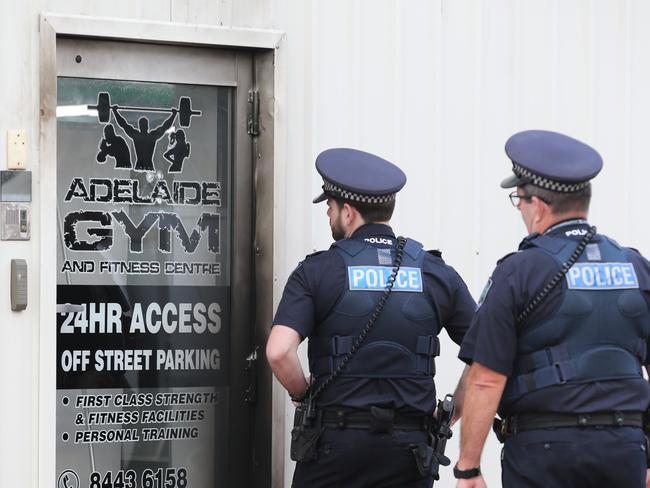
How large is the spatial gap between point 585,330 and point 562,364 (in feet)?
0.46

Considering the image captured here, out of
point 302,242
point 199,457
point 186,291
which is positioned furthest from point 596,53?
point 199,457

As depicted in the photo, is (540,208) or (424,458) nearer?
(540,208)

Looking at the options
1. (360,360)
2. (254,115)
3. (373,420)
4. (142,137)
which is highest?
(254,115)

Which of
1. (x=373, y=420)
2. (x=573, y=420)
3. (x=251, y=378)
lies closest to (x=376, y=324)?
(x=373, y=420)

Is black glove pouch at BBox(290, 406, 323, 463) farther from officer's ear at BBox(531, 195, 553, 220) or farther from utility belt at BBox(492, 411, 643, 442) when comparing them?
officer's ear at BBox(531, 195, 553, 220)

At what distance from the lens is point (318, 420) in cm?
487

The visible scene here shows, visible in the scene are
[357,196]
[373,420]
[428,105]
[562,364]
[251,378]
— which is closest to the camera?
[562,364]

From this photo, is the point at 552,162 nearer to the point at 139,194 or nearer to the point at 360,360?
the point at 360,360

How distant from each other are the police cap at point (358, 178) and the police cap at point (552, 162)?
0.57 metres

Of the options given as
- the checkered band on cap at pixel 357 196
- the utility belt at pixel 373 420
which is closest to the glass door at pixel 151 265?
the checkered band on cap at pixel 357 196

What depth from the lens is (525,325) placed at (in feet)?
14.2

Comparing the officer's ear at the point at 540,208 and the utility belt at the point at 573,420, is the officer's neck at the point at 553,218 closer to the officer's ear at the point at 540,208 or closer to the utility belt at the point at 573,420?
the officer's ear at the point at 540,208

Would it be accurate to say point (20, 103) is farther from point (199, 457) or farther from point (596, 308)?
point (596, 308)

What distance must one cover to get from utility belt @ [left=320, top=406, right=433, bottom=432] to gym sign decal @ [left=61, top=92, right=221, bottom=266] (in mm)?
1403
